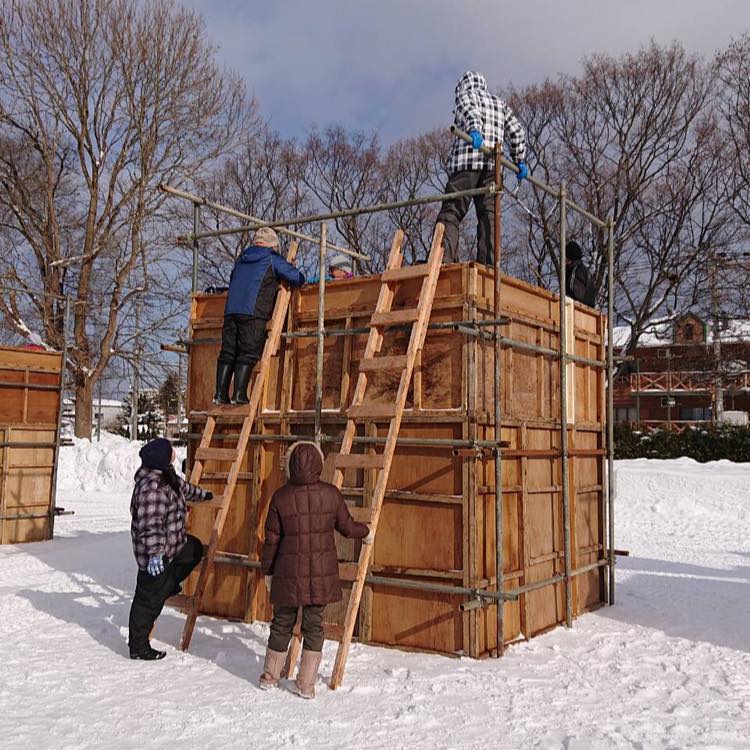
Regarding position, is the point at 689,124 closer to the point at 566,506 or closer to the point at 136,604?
the point at 566,506

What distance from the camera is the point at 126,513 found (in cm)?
1981

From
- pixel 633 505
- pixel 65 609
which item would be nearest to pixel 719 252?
pixel 633 505

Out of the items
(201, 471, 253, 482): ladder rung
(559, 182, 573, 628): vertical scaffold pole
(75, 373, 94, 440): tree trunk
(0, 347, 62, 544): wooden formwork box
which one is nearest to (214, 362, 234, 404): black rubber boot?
(201, 471, 253, 482): ladder rung

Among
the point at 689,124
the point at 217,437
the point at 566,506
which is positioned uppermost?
the point at 689,124

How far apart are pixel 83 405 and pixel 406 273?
22.5 m

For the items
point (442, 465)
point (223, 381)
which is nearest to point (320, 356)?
point (223, 381)

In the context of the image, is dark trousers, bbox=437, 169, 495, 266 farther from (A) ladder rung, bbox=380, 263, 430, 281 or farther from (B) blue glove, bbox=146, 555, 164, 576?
(B) blue glove, bbox=146, 555, 164, 576

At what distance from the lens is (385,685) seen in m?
6.13

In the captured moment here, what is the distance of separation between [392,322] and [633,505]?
14.2 m

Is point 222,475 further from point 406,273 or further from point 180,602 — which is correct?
point 406,273

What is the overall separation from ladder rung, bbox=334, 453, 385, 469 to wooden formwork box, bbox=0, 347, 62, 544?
939cm

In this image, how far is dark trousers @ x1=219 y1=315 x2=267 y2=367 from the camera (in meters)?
8.09

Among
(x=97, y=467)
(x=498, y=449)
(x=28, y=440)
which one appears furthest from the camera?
(x=97, y=467)

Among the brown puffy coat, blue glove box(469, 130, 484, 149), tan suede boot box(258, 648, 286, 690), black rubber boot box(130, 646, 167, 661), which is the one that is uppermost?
blue glove box(469, 130, 484, 149)
